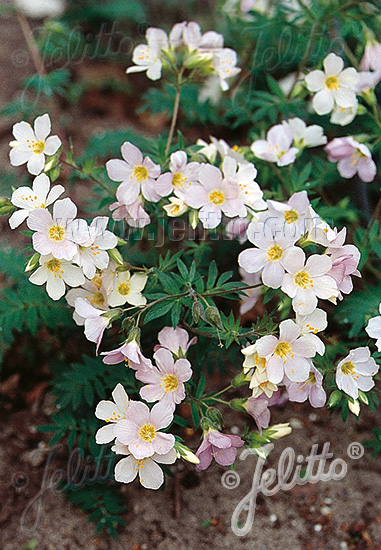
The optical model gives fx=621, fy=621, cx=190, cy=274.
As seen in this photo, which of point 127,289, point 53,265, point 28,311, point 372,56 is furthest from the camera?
point 372,56

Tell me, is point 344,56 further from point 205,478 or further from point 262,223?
point 205,478

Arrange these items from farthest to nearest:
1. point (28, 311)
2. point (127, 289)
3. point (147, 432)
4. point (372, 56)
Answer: point (372, 56)
point (28, 311)
point (127, 289)
point (147, 432)

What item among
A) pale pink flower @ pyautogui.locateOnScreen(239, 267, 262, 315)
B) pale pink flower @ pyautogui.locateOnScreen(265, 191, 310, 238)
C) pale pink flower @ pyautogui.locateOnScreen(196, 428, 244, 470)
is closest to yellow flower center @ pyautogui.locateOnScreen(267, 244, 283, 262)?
pale pink flower @ pyautogui.locateOnScreen(265, 191, 310, 238)

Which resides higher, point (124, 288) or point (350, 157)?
point (350, 157)

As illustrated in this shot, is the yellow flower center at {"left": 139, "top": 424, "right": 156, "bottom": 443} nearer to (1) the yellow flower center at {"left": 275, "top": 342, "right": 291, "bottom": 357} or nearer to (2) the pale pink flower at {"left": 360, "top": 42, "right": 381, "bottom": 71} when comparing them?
(1) the yellow flower center at {"left": 275, "top": 342, "right": 291, "bottom": 357}

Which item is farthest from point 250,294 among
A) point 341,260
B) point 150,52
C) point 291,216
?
point 150,52

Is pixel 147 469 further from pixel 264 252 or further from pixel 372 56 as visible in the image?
pixel 372 56

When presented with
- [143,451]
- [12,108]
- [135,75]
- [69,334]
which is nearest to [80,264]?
[143,451]

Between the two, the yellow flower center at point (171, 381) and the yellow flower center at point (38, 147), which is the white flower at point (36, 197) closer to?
the yellow flower center at point (38, 147)
